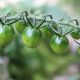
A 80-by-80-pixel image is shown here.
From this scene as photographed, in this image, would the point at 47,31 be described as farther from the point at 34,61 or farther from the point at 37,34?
the point at 34,61

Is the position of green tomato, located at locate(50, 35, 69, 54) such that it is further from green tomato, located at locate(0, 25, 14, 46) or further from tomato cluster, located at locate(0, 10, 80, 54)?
green tomato, located at locate(0, 25, 14, 46)

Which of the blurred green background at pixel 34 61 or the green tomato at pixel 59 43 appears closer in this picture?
the green tomato at pixel 59 43

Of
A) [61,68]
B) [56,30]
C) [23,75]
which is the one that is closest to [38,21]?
[56,30]

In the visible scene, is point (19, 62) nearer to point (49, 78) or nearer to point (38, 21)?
point (49, 78)

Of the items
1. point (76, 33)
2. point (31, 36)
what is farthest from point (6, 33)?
point (76, 33)

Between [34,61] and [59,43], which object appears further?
[34,61]

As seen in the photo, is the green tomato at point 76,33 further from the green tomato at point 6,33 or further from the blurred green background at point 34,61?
the blurred green background at point 34,61

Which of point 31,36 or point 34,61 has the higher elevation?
point 31,36

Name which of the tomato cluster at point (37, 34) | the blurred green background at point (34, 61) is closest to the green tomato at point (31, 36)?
the tomato cluster at point (37, 34)

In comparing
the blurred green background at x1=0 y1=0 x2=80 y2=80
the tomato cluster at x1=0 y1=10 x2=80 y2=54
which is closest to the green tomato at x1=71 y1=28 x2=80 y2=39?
the tomato cluster at x1=0 y1=10 x2=80 y2=54
